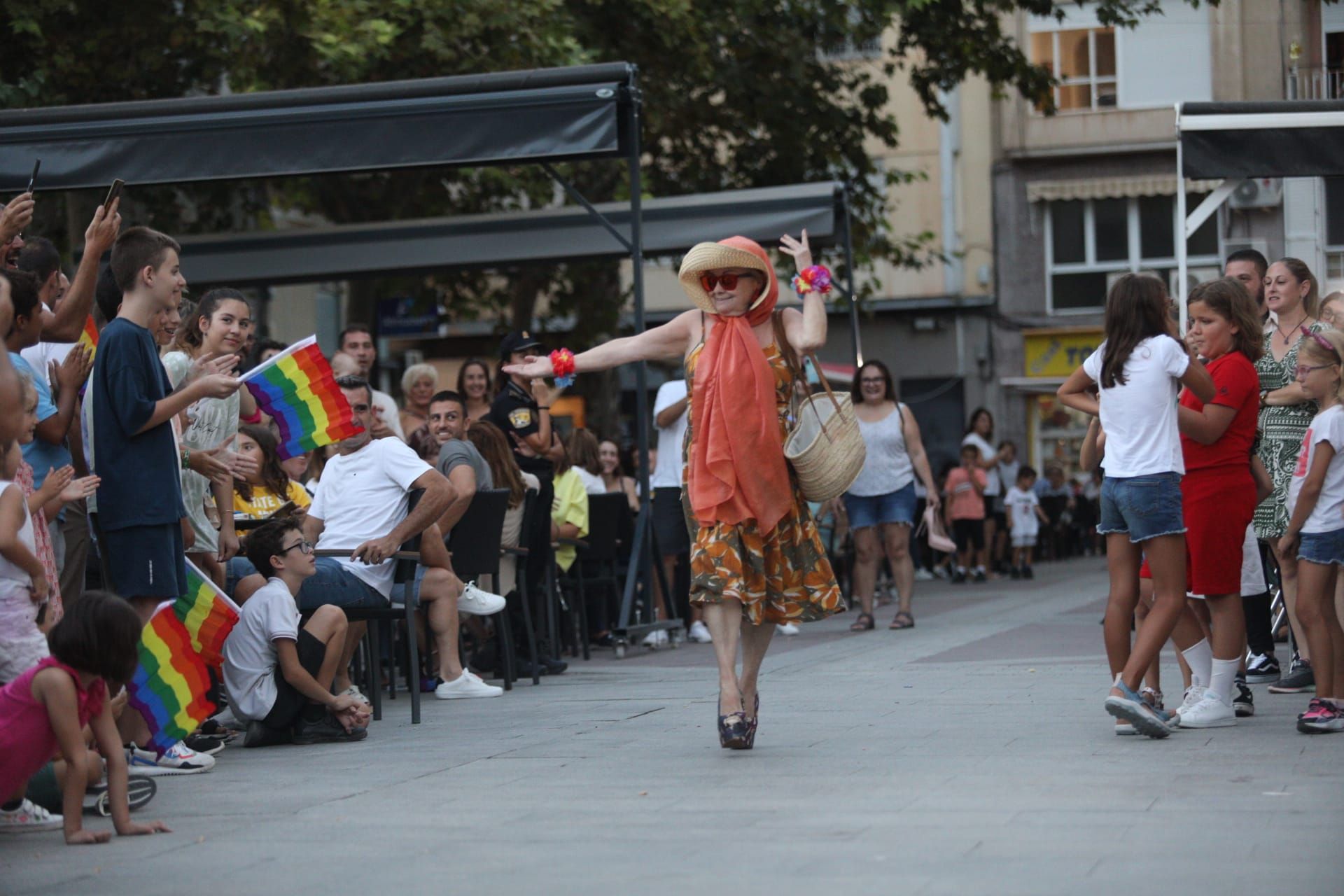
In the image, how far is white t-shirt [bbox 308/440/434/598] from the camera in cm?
857

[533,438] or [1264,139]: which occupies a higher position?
[1264,139]

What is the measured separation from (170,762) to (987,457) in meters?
17.3

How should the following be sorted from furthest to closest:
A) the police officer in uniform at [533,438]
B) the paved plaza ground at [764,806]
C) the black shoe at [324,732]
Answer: the police officer in uniform at [533,438]
the black shoe at [324,732]
the paved plaza ground at [764,806]

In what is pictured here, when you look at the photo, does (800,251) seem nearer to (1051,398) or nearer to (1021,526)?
(1021,526)

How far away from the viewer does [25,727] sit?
5.16 meters

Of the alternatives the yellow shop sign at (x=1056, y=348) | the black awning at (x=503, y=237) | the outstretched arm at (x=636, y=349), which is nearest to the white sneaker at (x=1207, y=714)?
the outstretched arm at (x=636, y=349)

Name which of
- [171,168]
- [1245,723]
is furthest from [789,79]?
[1245,723]

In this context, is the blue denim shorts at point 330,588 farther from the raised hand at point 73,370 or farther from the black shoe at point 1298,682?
the black shoe at point 1298,682

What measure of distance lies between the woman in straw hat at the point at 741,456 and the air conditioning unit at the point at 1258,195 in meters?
6.21

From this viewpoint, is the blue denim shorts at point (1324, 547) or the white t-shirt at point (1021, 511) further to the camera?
the white t-shirt at point (1021, 511)

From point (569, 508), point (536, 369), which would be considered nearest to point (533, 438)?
point (569, 508)

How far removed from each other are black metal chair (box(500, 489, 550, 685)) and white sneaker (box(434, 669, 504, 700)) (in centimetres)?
55

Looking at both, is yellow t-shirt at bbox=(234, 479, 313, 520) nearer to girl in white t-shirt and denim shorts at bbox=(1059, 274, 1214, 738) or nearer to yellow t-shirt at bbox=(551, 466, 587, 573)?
yellow t-shirt at bbox=(551, 466, 587, 573)

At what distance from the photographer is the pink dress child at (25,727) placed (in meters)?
5.12
